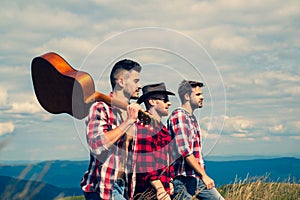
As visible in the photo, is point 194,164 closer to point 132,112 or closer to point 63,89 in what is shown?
point 132,112

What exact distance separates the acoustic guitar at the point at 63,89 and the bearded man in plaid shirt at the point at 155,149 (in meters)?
0.56

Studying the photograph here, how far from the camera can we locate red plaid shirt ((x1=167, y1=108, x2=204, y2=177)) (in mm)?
6641

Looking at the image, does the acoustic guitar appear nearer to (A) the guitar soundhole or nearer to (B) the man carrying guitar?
(A) the guitar soundhole

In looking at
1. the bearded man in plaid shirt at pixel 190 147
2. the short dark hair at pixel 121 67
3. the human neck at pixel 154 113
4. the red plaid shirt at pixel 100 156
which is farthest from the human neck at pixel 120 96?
the bearded man in plaid shirt at pixel 190 147

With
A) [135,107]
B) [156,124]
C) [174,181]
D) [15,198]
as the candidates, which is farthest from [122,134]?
[174,181]

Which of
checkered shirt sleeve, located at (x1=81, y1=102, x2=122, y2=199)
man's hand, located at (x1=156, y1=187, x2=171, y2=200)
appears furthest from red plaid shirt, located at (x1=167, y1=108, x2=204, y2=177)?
checkered shirt sleeve, located at (x1=81, y1=102, x2=122, y2=199)

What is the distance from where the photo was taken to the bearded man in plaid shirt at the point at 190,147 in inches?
262

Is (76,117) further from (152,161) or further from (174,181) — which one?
(174,181)

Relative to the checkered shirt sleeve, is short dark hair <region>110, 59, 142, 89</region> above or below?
above

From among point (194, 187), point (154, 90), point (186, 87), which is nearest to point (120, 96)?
point (154, 90)

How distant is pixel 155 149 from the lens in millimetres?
6105

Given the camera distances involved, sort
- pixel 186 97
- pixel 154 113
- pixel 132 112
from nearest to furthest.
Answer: pixel 132 112
pixel 154 113
pixel 186 97

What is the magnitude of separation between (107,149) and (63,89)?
0.92 meters

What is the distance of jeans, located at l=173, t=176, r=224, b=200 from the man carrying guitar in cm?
167
